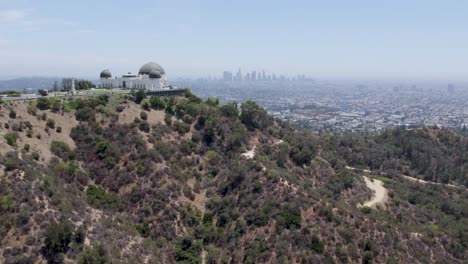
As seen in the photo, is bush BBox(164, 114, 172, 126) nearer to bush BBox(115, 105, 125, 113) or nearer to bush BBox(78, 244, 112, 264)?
bush BBox(115, 105, 125, 113)

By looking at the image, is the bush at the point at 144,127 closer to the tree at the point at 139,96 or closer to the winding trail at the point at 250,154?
the tree at the point at 139,96

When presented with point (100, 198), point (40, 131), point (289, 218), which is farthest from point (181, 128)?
point (289, 218)

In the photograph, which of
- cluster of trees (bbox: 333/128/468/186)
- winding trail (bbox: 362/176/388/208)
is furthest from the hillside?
cluster of trees (bbox: 333/128/468/186)

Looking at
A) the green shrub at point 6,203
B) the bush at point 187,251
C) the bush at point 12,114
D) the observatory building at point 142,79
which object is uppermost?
the observatory building at point 142,79

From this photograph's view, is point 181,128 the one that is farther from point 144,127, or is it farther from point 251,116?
point 251,116

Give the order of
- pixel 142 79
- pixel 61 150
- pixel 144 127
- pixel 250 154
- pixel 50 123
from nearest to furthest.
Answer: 1. pixel 61 150
2. pixel 50 123
3. pixel 144 127
4. pixel 250 154
5. pixel 142 79

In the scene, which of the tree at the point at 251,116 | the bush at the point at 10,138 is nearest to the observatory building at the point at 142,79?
the tree at the point at 251,116

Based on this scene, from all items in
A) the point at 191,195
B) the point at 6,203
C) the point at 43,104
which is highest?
the point at 43,104
